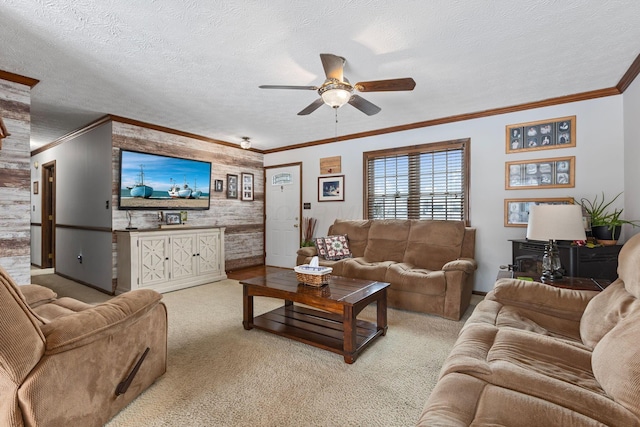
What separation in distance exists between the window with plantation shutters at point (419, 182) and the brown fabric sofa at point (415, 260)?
41 cm

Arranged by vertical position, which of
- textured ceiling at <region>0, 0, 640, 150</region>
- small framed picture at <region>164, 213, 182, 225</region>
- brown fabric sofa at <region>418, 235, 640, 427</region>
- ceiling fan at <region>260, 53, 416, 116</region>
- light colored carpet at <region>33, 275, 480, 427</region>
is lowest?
light colored carpet at <region>33, 275, 480, 427</region>

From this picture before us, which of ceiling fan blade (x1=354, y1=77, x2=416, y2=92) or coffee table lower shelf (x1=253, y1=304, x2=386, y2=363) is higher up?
ceiling fan blade (x1=354, y1=77, x2=416, y2=92)

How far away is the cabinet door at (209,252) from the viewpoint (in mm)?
4848

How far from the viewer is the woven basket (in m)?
2.75

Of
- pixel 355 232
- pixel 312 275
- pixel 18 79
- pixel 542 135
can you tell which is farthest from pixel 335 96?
pixel 18 79

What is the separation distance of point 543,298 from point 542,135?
2582 millimetres

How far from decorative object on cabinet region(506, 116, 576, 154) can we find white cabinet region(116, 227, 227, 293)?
439 centimetres

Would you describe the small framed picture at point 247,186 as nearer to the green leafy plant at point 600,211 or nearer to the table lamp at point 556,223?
the table lamp at point 556,223

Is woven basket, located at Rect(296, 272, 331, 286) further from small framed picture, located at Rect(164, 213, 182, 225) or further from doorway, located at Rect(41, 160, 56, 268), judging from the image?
doorway, located at Rect(41, 160, 56, 268)

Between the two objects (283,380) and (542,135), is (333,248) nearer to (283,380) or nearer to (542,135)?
(283,380)

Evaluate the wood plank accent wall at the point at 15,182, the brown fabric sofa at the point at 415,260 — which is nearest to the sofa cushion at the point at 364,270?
the brown fabric sofa at the point at 415,260

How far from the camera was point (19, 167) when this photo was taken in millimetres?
3041

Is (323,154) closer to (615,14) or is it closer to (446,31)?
(446,31)

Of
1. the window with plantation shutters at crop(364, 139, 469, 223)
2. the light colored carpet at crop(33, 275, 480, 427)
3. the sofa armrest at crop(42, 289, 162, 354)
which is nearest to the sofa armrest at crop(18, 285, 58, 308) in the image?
the sofa armrest at crop(42, 289, 162, 354)
